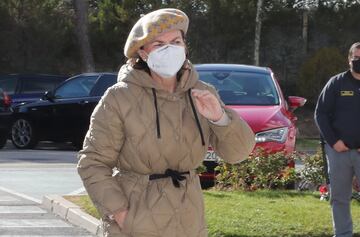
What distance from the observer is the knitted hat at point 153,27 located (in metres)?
4.25

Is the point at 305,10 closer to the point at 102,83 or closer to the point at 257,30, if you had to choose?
the point at 257,30

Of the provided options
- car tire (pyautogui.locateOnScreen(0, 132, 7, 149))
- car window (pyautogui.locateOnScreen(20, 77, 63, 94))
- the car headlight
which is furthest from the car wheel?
Answer: the car headlight

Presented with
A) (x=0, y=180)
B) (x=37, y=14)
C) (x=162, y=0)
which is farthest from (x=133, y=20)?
(x=0, y=180)

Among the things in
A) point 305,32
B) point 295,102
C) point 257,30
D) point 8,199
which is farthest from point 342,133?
point 305,32

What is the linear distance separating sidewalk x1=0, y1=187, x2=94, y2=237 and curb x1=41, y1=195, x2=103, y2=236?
52mm

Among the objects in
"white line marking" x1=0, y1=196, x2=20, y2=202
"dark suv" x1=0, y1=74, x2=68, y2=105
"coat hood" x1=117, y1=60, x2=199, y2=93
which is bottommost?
"white line marking" x1=0, y1=196, x2=20, y2=202

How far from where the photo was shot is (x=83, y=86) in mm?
19359

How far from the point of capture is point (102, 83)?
19250 millimetres

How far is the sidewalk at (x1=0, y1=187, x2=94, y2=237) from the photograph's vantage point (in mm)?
9086

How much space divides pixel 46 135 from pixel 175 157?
15447 millimetres

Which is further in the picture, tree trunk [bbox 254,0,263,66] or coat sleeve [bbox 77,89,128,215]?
tree trunk [bbox 254,0,263,66]

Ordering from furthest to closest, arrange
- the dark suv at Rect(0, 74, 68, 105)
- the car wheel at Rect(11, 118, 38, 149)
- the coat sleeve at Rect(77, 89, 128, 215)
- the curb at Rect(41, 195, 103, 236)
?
the dark suv at Rect(0, 74, 68, 105) < the car wheel at Rect(11, 118, 38, 149) < the curb at Rect(41, 195, 103, 236) < the coat sleeve at Rect(77, 89, 128, 215)

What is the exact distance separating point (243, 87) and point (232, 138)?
26.8 feet

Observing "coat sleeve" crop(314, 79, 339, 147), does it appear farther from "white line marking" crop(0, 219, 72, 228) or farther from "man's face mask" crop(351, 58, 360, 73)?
"white line marking" crop(0, 219, 72, 228)
